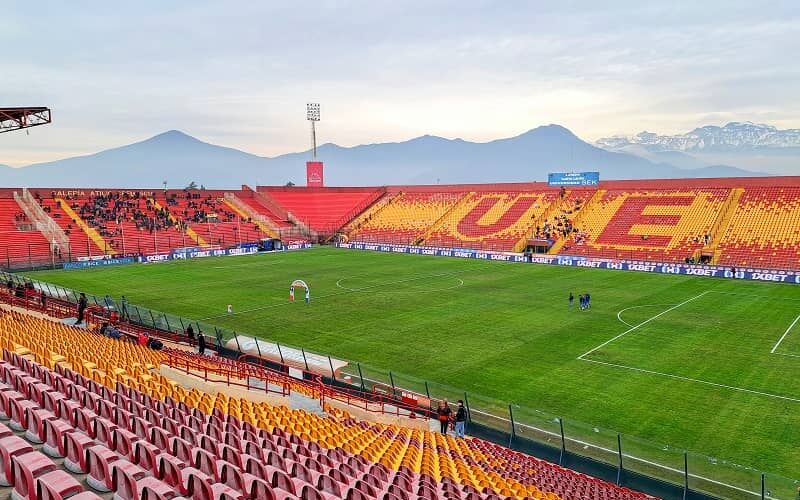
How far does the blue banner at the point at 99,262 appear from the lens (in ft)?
180

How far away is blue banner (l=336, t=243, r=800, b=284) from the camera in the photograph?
1802 inches

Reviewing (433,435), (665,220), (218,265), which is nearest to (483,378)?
(433,435)

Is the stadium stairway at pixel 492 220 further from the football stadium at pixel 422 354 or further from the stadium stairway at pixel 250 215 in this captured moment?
the stadium stairway at pixel 250 215

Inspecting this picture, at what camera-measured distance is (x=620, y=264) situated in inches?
2093

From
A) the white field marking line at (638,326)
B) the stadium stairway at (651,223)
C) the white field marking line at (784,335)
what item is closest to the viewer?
the white field marking line at (638,326)

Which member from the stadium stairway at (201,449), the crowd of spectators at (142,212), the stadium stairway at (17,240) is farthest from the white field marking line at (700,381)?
the crowd of spectators at (142,212)

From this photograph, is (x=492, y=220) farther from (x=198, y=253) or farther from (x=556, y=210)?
(x=198, y=253)

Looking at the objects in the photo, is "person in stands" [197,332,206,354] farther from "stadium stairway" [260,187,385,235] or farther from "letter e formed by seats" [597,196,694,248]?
"stadium stairway" [260,187,385,235]

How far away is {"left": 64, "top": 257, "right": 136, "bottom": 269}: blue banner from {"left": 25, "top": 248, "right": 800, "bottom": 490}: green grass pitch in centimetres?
391

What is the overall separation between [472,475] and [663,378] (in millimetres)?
14559

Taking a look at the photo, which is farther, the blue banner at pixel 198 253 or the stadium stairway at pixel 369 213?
the stadium stairway at pixel 369 213

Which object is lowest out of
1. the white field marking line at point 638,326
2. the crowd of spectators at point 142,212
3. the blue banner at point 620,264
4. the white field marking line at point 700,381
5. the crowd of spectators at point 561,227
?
the white field marking line at point 700,381

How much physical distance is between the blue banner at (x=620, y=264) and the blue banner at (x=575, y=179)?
18.0 metres

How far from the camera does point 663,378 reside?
72.0 ft
